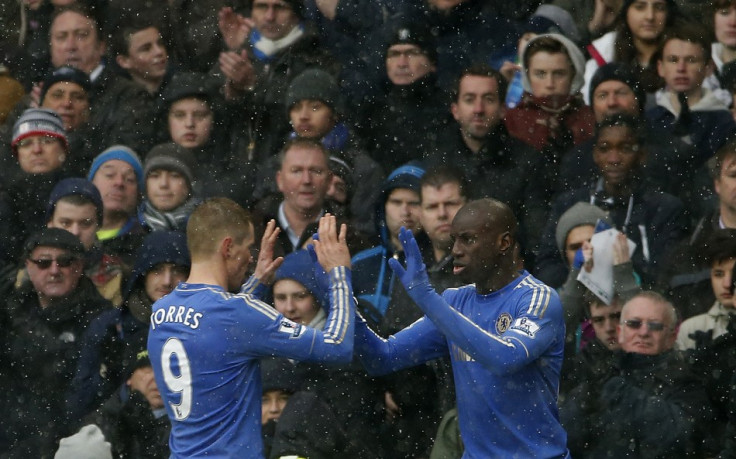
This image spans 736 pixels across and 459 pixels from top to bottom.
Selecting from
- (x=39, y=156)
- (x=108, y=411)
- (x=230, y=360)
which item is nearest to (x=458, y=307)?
(x=230, y=360)

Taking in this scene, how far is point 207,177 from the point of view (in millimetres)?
10633

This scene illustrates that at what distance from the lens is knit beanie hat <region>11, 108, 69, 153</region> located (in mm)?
11180

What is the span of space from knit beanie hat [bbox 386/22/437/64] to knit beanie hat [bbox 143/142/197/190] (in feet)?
5.45

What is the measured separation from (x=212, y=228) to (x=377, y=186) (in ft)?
10.5

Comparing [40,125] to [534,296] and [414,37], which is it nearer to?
[414,37]

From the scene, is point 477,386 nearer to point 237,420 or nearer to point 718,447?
point 237,420

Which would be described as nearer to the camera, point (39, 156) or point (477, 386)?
point (477, 386)

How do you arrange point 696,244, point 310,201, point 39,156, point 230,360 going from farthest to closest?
point 39,156, point 310,201, point 696,244, point 230,360

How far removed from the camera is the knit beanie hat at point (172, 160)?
34.7 ft

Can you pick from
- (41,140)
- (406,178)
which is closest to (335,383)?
(406,178)

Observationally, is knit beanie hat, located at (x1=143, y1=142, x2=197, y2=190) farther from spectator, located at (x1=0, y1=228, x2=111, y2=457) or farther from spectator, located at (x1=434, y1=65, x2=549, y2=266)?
spectator, located at (x1=434, y1=65, x2=549, y2=266)

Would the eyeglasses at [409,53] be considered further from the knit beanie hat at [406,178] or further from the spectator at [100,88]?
the spectator at [100,88]

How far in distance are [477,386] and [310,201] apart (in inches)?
126

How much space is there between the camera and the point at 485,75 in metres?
10.3
